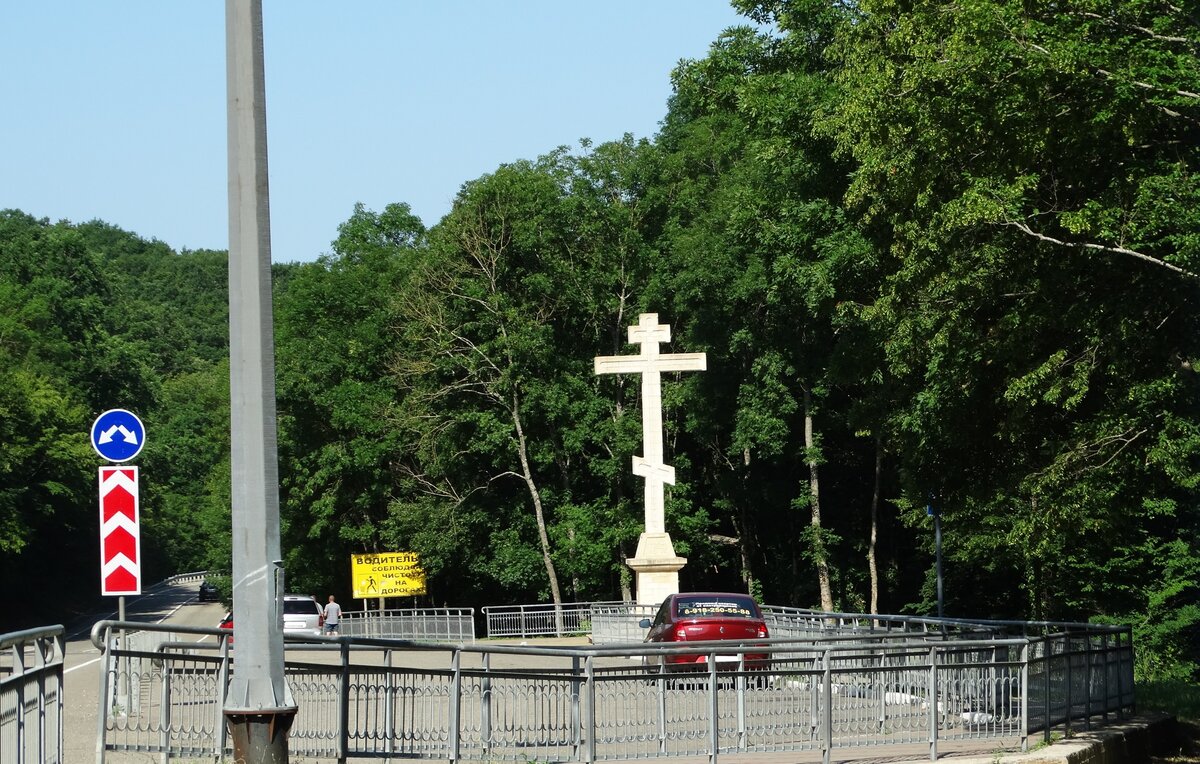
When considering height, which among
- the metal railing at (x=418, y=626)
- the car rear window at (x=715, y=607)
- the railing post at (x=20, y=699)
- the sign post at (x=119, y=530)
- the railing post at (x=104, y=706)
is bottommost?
the metal railing at (x=418, y=626)

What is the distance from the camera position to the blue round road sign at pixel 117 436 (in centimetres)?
1606

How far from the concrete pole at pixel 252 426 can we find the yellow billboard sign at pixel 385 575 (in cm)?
4427

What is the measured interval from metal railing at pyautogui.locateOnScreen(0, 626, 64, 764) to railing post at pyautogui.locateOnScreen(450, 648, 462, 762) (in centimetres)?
396

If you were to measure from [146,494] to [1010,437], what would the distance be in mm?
67101

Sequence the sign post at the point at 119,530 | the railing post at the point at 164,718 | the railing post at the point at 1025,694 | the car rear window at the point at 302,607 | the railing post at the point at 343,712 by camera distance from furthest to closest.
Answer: the car rear window at the point at 302,607 → the sign post at the point at 119,530 → the railing post at the point at 1025,694 → the railing post at the point at 343,712 → the railing post at the point at 164,718

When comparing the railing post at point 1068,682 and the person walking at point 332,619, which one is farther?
the person walking at point 332,619

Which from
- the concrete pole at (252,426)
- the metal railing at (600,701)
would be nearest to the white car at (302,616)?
the metal railing at (600,701)

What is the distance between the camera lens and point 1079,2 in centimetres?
1814

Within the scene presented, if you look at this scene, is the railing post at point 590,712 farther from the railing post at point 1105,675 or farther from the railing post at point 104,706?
the railing post at point 1105,675

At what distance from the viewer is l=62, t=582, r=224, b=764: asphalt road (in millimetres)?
14455

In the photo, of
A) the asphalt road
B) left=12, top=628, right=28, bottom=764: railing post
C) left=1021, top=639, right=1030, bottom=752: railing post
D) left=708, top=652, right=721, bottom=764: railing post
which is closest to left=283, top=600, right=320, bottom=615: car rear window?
the asphalt road

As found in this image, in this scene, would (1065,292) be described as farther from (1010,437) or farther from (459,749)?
(459,749)

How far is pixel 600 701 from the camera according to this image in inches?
563

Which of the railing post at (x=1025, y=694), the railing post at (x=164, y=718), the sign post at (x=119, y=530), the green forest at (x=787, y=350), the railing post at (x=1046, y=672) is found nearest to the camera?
the railing post at (x=164, y=718)
